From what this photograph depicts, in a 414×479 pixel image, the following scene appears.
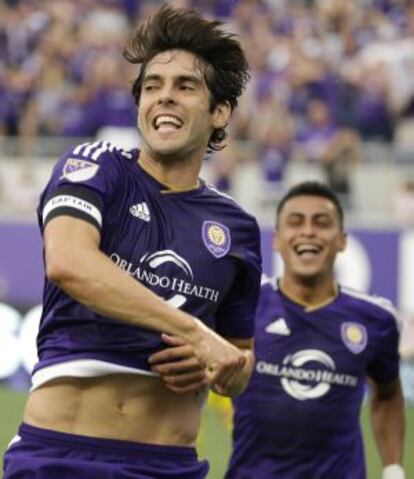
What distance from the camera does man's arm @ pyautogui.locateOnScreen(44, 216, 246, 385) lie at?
3973mm

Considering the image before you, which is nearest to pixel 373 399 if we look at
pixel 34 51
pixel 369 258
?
pixel 369 258

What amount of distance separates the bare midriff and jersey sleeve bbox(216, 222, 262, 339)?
53 cm

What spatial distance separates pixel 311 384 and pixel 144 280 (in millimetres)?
2294

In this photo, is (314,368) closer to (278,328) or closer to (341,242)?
(278,328)

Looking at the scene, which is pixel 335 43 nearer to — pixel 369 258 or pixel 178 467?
pixel 369 258

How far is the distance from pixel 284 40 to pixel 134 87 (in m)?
13.0

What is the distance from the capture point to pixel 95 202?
13.8 feet

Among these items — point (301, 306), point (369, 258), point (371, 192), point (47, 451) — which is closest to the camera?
point (47, 451)

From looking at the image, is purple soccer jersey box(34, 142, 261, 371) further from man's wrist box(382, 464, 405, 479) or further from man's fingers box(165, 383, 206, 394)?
man's wrist box(382, 464, 405, 479)

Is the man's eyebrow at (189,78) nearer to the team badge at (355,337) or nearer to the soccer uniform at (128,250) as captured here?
the soccer uniform at (128,250)

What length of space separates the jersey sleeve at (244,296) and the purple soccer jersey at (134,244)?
0.03 m

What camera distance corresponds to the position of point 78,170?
168 inches

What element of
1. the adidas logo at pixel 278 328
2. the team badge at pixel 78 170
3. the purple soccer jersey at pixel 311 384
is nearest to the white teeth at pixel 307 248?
the purple soccer jersey at pixel 311 384

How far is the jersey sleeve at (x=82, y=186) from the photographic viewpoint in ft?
13.7
